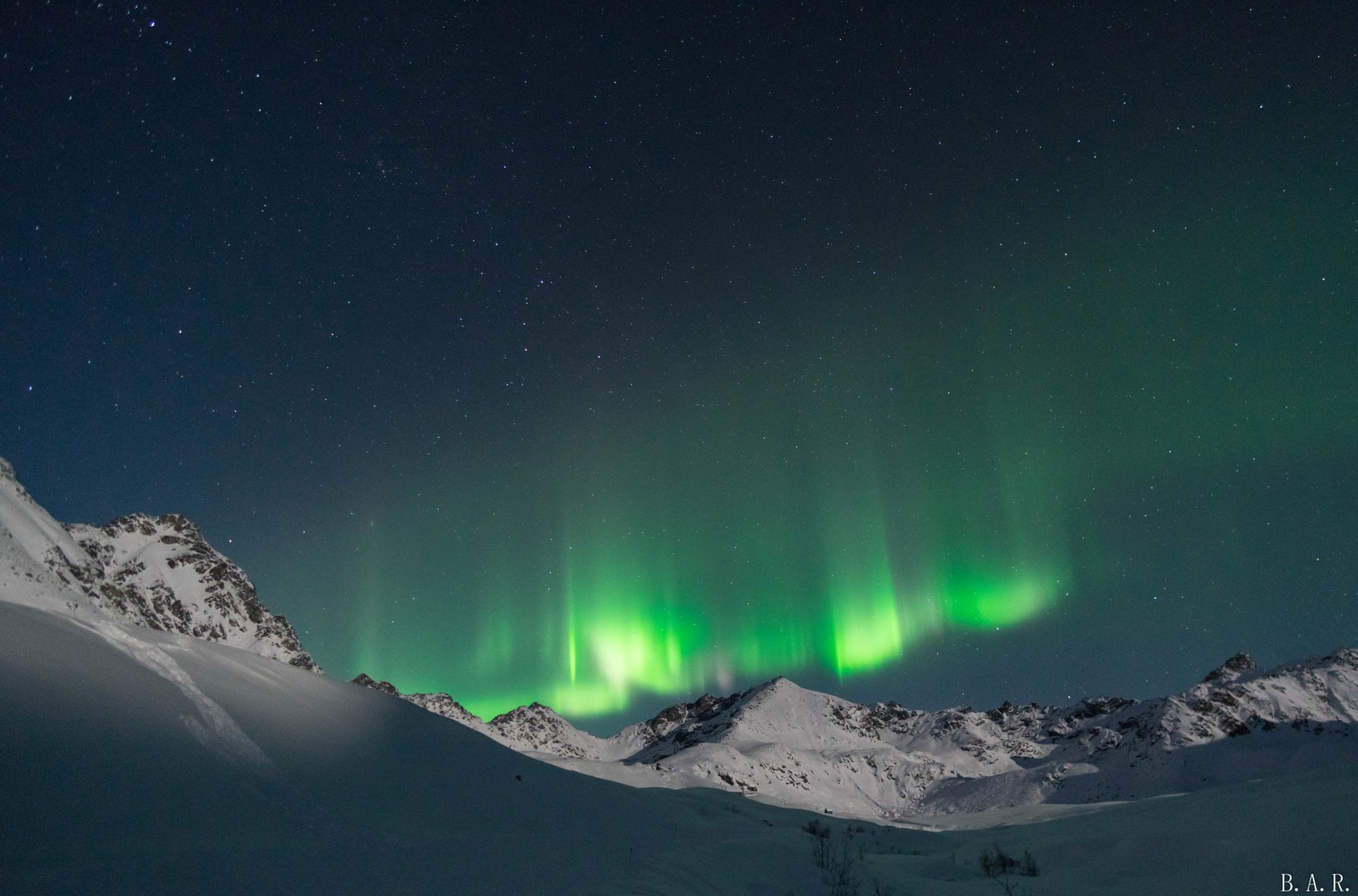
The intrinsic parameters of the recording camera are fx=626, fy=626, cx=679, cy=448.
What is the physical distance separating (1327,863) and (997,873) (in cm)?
482

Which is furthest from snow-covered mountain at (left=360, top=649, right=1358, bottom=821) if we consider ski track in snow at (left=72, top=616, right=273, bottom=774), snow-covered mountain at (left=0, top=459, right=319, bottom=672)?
ski track in snow at (left=72, top=616, right=273, bottom=774)

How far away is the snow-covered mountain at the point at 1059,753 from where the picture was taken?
118 meters

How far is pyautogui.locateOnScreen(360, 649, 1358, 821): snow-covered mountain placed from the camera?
11781cm

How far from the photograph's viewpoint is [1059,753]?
158 m

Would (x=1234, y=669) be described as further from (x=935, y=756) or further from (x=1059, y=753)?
(x=935, y=756)

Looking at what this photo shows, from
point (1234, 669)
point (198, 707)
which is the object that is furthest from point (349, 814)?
point (1234, 669)

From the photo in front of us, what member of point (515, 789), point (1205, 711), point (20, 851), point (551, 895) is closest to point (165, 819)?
point (20, 851)

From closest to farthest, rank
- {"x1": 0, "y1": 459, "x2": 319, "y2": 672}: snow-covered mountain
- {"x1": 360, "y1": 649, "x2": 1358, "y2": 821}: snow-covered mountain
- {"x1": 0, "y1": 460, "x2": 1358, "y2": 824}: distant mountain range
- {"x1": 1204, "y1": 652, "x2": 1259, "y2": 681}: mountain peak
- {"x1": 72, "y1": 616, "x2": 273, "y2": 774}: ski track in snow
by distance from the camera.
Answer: {"x1": 72, "y1": 616, "x2": 273, "y2": 774}: ski track in snow → {"x1": 360, "y1": 649, "x2": 1358, "y2": 821}: snow-covered mountain → {"x1": 0, "y1": 460, "x2": 1358, "y2": 824}: distant mountain range → {"x1": 0, "y1": 459, "x2": 319, "y2": 672}: snow-covered mountain → {"x1": 1204, "y1": 652, "x2": 1259, "y2": 681}: mountain peak

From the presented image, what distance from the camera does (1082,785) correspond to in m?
127

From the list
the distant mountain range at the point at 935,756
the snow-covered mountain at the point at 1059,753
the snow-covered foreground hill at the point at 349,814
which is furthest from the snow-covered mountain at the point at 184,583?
the snow-covered foreground hill at the point at 349,814

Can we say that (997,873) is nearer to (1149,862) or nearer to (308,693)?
(1149,862)

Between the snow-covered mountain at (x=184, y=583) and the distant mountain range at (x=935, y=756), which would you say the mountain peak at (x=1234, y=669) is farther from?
the snow-covered mountain at (x=184, y=583)

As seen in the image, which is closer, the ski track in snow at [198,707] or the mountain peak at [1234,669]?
the ski track in snow at [198,707]

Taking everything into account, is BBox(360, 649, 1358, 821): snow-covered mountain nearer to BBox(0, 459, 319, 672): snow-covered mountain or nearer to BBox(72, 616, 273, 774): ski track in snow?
BBox(0, 459, 319, 672): snow-covered mountain
